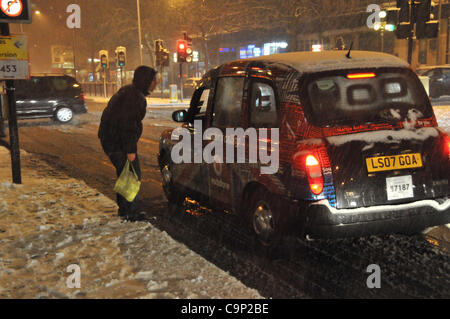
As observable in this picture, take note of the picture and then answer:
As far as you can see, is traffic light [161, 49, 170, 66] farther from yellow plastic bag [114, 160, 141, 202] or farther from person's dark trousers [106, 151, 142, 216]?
yellow plastic bag [114, 160, 141, 202]

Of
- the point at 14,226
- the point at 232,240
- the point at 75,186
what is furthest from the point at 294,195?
the point at 75,186

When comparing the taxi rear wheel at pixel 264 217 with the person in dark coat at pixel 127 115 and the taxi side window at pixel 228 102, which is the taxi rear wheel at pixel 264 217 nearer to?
the taxi side window at pixel 228 102

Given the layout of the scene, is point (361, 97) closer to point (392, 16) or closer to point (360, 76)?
point (360, 76)

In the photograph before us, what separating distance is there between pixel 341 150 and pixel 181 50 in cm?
2753

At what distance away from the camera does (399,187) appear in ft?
14.8

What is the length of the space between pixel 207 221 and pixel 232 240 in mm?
882

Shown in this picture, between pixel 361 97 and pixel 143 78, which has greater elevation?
pixel 143 78

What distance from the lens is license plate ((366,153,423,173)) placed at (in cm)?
444

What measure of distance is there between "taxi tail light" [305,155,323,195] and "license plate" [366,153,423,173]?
16.8 inches

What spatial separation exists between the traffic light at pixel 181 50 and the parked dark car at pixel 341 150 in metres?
26.3

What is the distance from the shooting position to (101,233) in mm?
5777

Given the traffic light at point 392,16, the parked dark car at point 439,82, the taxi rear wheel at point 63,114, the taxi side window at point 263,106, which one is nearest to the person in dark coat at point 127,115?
the taxi side window at point 263,106

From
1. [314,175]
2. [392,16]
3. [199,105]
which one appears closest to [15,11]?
[199,105]

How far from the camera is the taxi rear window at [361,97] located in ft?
15.0
